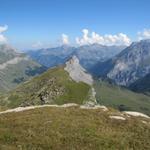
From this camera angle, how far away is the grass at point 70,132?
36781 mm

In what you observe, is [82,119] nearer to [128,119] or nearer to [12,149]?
[128,119]

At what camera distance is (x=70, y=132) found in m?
41.0

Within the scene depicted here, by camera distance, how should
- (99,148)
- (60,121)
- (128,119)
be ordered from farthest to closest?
1. (128,119)
2. (60,121)
3. (99,148)

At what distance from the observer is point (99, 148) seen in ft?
120

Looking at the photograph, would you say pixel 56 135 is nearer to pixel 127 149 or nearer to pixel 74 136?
pixel 74 136

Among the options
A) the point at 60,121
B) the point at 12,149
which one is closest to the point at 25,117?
the point at 60,121

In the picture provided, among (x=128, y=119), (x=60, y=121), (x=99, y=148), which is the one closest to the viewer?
(x=99, y=148)

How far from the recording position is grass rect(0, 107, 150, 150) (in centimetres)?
3678

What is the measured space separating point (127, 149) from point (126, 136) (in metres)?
4.49

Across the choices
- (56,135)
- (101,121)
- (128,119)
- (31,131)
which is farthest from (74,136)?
(128,119)

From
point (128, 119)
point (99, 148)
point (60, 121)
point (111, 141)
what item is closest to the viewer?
point (99, 148)

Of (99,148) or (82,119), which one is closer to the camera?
(99,148)

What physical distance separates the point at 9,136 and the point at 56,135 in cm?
553

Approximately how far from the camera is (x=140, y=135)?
141 ft
